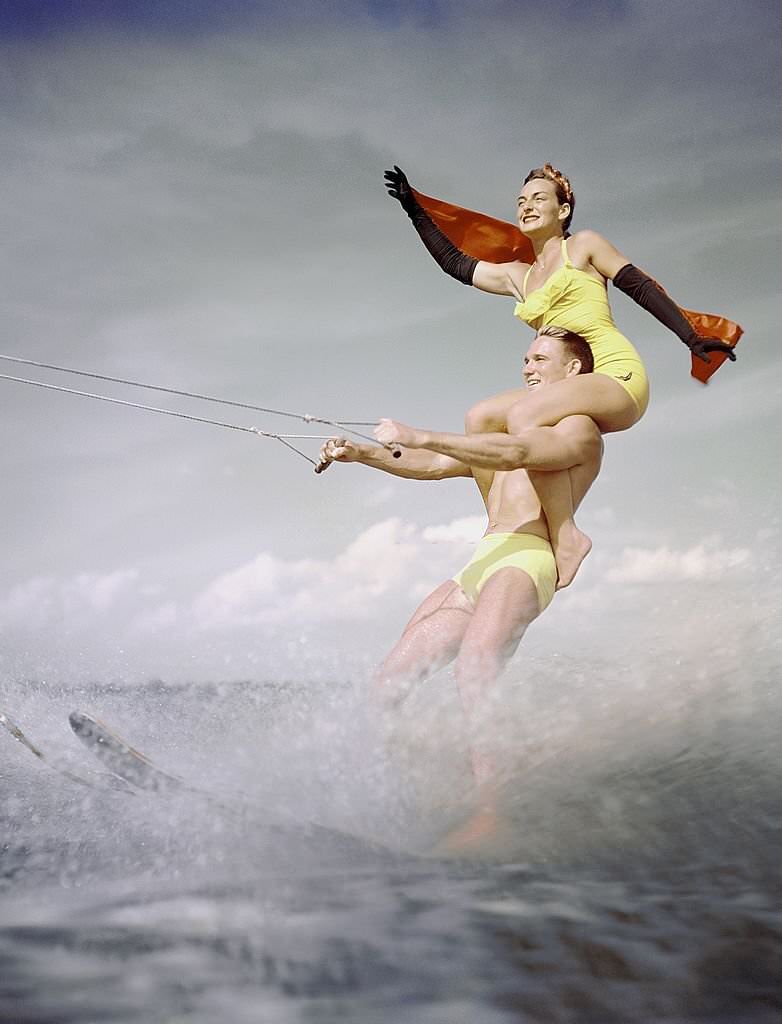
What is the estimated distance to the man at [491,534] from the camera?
2887 millimetres

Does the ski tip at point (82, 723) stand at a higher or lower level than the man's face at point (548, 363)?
lower

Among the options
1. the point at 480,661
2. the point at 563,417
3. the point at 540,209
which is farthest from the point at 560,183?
the point at 480,661

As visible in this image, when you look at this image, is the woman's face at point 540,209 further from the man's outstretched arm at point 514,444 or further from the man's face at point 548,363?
the man's outstretched arm at point 514,444

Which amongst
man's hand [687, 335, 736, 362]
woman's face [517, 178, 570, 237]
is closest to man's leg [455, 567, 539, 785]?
man's hand [687, 335, 736, 362]

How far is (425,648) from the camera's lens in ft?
10.3

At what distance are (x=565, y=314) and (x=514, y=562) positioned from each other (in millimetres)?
1003

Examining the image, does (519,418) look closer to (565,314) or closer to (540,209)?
(565,314)

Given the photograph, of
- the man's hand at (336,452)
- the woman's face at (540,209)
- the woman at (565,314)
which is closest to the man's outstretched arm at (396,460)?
the man's hand at (336,452)

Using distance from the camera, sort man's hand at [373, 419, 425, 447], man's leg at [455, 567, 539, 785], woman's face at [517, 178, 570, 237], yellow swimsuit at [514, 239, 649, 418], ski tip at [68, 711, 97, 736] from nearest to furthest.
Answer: ski tip at [68, 711, 97, 736]
man's hand at [373, 419, 425, 447]
man's leg at [455, 567, 539, 785]
yellow swimsuit at [514, 239, 649, 418]
woman's face at [517, 178, 570, 237]

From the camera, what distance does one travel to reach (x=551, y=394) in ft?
10.4

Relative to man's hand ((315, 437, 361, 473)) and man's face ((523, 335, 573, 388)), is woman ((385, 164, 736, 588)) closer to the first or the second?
man's face ((523, 335, 573, 388))

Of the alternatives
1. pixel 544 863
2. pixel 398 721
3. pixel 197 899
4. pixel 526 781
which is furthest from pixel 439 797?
pixel 197 899

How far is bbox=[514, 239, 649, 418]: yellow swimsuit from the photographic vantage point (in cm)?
336

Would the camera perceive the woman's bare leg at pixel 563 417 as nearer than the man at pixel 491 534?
No
